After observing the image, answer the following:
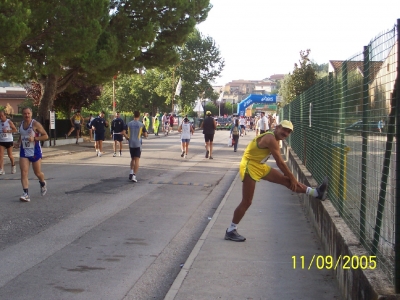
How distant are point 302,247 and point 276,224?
5.56ft

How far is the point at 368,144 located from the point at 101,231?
4917 mm

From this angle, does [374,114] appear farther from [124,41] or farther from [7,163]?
[124,41]

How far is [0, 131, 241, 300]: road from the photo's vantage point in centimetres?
621

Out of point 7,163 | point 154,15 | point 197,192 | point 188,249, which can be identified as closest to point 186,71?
point 154,15

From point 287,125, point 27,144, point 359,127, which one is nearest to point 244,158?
point 287,125

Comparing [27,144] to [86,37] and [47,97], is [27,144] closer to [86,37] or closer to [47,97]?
[86,37]

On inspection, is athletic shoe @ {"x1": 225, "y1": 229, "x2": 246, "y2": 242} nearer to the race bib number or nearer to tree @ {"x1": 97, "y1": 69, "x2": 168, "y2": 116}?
the race bib number

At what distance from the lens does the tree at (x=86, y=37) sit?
895 inches

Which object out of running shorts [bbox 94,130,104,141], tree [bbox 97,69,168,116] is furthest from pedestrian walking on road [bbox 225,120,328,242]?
tree [bbox 97,69,168,116]

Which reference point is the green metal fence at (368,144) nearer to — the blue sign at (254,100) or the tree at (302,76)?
the tree at (302,76)

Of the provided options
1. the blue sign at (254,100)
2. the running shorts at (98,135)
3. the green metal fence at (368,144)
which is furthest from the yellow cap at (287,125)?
the blue sign at (254,100)

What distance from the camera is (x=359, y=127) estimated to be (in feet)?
18.5

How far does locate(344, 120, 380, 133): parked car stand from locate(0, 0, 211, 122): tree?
1596 cm

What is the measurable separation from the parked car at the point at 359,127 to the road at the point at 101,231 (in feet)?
8.14
